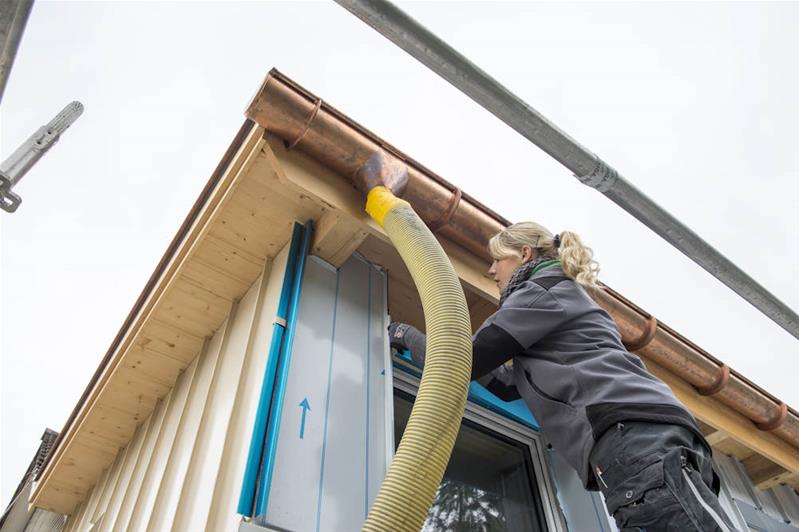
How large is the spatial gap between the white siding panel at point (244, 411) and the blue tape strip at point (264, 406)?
0.05 m

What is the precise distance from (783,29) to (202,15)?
4.94m

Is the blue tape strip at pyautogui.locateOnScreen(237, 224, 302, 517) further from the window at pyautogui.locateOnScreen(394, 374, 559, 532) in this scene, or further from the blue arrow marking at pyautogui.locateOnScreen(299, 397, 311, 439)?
the window at pyautogui.locateOnScreen(394, 374, 559, 532)

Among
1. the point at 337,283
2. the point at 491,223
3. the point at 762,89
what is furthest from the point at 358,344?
the point at 762,89

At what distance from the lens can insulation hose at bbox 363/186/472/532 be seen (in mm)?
1101

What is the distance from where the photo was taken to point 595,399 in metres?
1.35

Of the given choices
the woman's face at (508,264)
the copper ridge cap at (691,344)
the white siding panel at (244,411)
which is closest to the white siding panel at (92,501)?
the white siding panel at (244,411)

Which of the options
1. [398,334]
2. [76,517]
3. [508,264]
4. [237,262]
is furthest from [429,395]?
[76,517]

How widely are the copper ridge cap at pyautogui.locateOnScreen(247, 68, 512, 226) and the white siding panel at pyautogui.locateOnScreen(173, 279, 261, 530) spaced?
3.05ft

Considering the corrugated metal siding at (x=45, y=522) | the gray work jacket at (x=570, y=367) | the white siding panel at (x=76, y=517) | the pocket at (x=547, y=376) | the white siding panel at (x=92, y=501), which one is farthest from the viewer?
the corrugated metal siding at (x=45, y=522)

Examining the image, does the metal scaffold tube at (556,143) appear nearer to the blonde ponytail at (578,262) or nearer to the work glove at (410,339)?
the blonde ponytail at (578,262)

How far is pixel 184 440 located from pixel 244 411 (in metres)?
0.82

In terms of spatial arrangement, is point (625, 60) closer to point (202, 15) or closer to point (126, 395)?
point (202, 15)

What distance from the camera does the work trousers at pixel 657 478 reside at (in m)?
1.08

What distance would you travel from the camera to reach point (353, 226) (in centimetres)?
220
